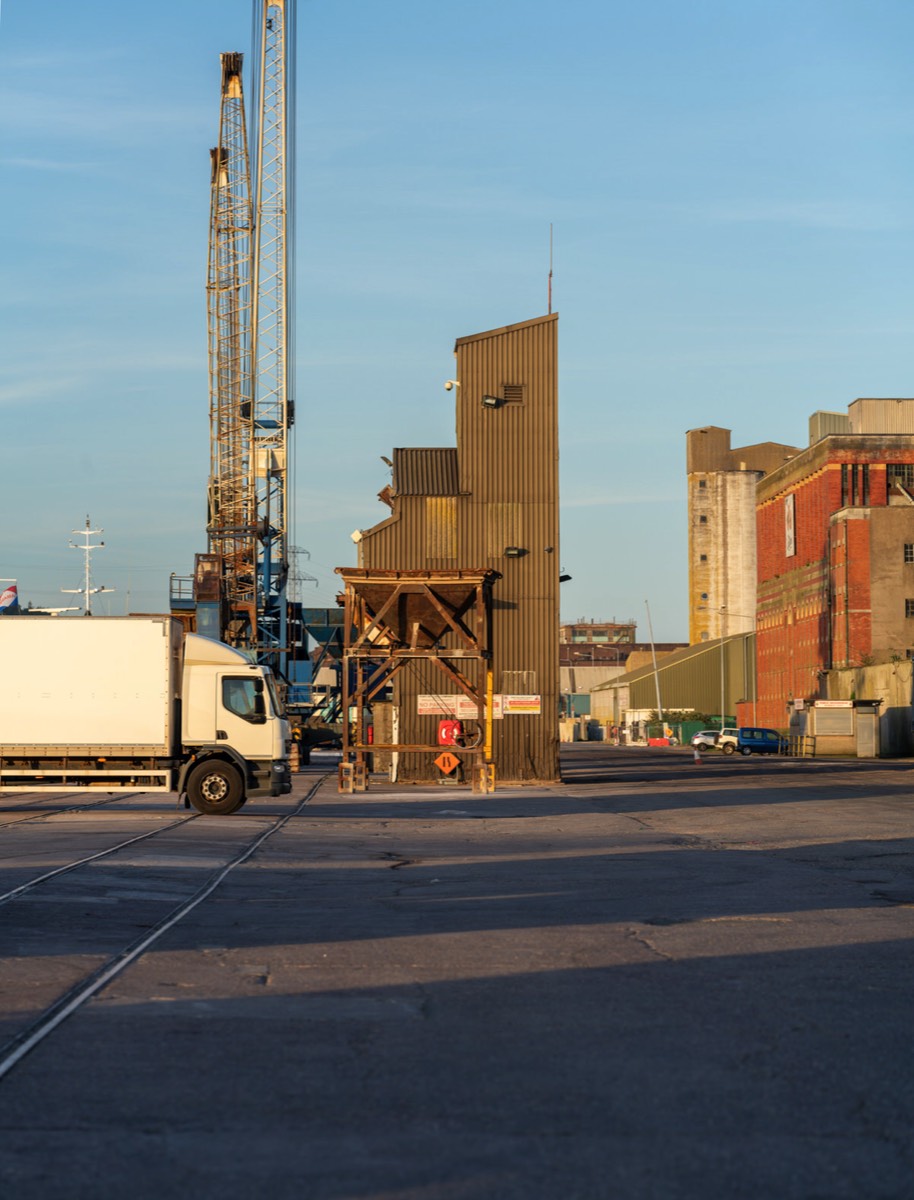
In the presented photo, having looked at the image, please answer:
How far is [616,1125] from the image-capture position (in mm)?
6746

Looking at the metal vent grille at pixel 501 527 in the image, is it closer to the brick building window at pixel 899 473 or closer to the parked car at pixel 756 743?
the parked car at pixel 756 743

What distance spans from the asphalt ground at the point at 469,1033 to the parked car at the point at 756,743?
230 feet

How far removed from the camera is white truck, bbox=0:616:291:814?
30.9 m

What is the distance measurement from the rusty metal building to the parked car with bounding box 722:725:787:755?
44415 millimetres

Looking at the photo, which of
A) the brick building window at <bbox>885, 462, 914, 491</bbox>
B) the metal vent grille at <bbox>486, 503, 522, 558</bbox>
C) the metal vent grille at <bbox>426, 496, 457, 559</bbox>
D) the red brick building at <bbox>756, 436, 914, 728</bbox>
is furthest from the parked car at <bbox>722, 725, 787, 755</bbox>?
the metal vent grille at <bbox>426, 496, 457, 559</bbox>

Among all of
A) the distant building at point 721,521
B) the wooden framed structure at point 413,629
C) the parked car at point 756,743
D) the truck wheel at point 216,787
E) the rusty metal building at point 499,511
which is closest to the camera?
the truck wheel at point 216,787

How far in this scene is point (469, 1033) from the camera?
889 cm

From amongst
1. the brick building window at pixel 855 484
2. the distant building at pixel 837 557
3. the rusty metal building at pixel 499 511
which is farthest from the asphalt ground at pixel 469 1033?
the brick building window at pixel 855 484

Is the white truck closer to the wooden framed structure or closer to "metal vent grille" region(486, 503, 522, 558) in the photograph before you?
the wooden framed structure

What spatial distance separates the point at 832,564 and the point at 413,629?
2584 inches

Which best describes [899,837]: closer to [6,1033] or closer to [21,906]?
[21,906]

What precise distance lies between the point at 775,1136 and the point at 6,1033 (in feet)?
14.4

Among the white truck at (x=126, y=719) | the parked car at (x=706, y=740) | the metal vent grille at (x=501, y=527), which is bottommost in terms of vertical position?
the parked car at (x=706, y=740)

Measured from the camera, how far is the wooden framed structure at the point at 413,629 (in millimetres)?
38500
